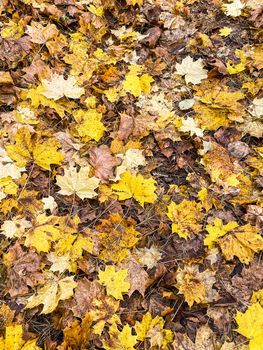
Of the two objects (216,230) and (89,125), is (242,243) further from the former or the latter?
(89,125)

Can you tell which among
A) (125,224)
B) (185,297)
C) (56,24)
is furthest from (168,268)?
(56,24)

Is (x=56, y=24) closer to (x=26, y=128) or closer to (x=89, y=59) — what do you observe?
(x=89, y=59)

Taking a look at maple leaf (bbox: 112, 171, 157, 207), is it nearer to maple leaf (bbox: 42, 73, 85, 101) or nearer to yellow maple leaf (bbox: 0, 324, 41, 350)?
maple leaf (bbox: 42, 73, 85, 101)

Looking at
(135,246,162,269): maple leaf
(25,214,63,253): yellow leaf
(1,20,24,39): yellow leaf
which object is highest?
(1,20,24,39): yellow leaf

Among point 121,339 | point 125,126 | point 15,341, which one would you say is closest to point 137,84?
point 125,126

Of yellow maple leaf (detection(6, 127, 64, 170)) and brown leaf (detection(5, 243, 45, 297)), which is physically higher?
yellow maple leaf (detection(6, 127, 64, 170))

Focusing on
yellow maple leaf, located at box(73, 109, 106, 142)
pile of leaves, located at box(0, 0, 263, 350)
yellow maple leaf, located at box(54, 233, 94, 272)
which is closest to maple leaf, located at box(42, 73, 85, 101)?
pile of leaves, located at box(0, 0, 263, 350)
